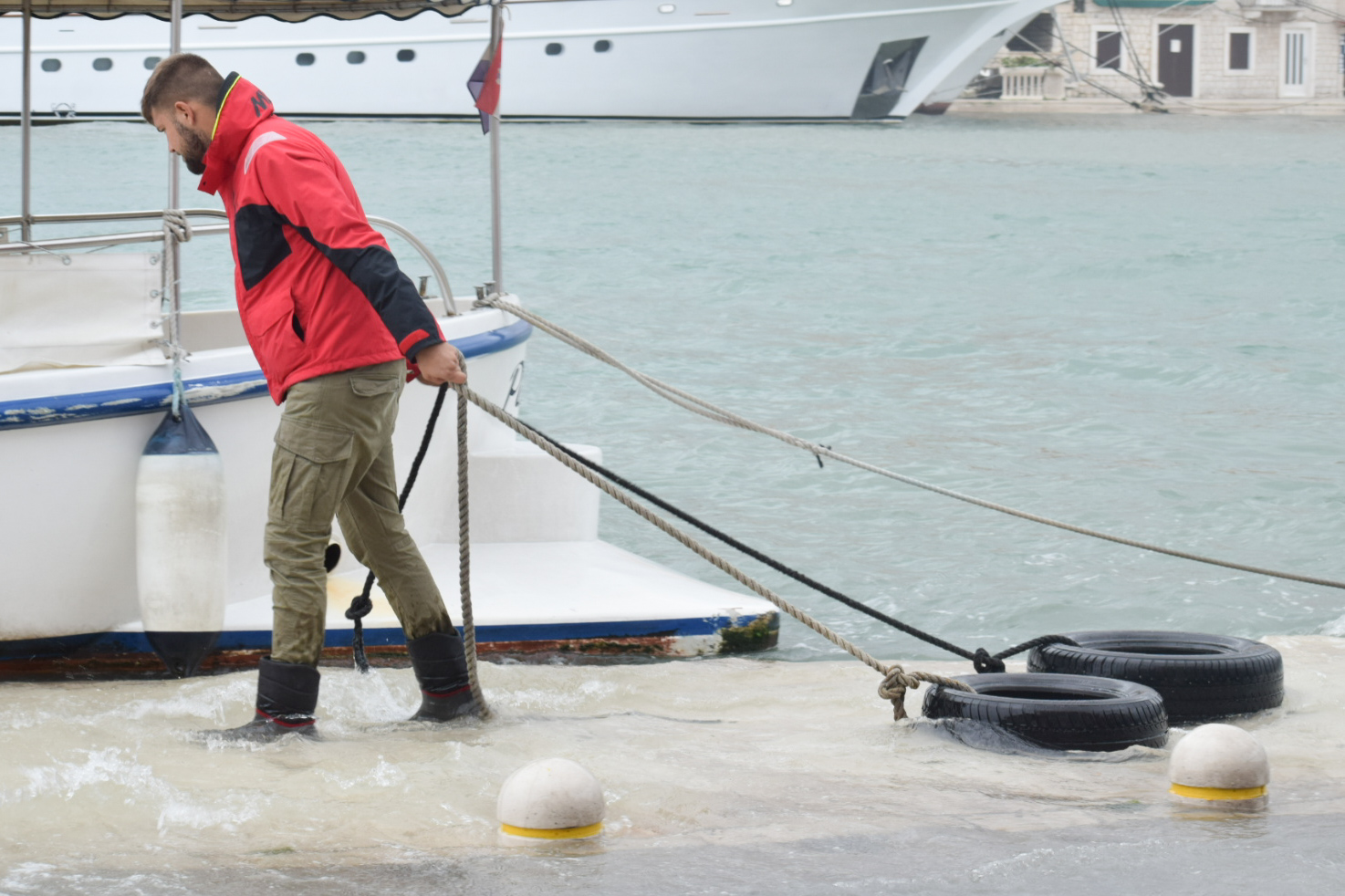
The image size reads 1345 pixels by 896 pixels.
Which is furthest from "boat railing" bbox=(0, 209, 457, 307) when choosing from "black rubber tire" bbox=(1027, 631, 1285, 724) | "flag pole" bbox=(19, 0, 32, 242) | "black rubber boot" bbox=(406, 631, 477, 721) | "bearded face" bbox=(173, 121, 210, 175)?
"black rubber tire" bbox=(1027, 631, 1285, 724)

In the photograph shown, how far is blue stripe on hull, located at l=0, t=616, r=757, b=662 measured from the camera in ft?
17.7

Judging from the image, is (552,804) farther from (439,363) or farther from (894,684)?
(894,684)

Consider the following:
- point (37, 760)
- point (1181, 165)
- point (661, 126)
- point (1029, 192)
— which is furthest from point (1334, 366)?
point (661, 126)

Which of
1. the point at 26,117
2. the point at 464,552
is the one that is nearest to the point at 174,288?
the point at 464,552

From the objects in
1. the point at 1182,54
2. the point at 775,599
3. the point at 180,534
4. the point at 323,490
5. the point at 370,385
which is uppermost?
the point at 1182,54

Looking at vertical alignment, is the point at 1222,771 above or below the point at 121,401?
below

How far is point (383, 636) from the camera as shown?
5.93 meters

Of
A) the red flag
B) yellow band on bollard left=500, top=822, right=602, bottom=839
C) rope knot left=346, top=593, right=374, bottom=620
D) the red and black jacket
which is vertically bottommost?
yellow band on bollard left=500, top=822, right=602, bottom=839

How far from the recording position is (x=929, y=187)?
3344 cm

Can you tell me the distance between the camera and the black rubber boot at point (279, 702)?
172 inches

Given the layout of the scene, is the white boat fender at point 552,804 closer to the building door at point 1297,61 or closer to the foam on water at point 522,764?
the foam on water at point 522,764

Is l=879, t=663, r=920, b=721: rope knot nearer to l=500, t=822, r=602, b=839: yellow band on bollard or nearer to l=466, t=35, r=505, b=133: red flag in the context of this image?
l=500, t=822, r=602, b=839: yellow band on bollard

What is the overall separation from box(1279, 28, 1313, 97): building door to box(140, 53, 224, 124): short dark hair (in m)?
80.5

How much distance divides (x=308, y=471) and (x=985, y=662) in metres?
2.31
